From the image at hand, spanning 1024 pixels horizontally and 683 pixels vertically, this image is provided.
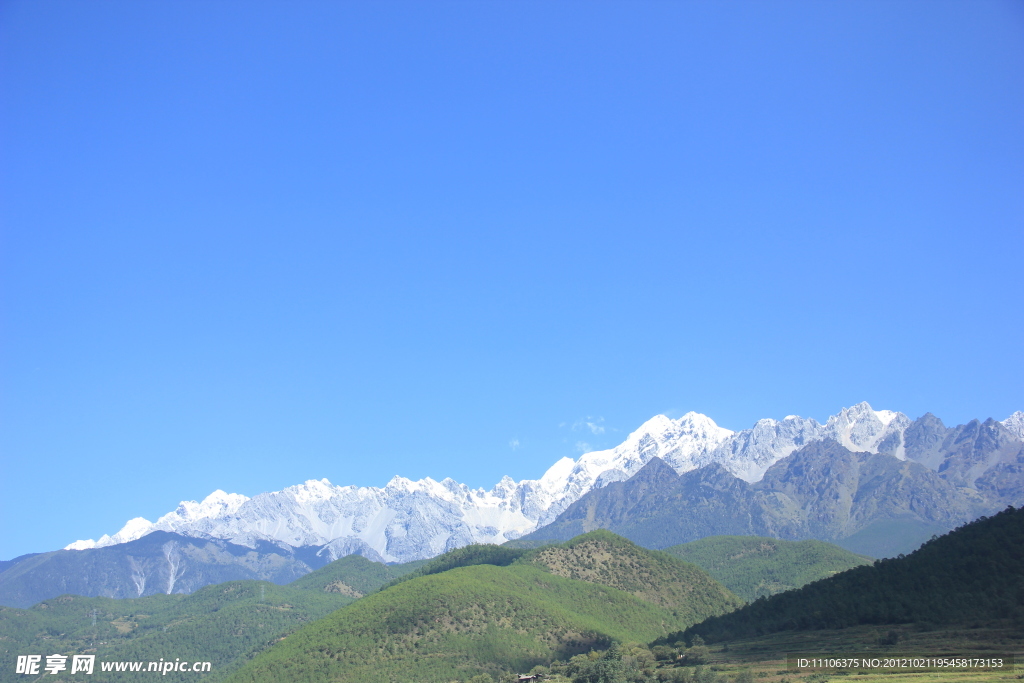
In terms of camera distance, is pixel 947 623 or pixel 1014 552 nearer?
pixel 947 623

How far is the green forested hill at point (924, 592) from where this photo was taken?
125 metres

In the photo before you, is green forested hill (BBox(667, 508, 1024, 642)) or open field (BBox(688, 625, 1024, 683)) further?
green forested hill (BBox(667, 508, 1024, 642))

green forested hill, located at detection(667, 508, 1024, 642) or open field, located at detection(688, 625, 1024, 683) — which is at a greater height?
green forested hill, located at detection(667, 508, 1024, 642)

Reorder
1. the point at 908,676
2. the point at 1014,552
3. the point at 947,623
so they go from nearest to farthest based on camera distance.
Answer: the point at 908,676 → the point at 947,623 → the point at 1014,552

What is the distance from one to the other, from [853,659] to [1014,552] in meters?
43.6

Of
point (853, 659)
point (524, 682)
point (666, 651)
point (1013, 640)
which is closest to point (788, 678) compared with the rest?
point (853, 659)

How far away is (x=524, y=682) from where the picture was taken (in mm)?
140625

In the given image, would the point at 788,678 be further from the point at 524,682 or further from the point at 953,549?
the point at 953,549

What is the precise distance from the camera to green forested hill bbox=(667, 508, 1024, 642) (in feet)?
409

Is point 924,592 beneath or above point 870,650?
above

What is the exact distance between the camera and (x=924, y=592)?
135500 mm

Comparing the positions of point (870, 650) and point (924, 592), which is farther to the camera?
point (924, 592)

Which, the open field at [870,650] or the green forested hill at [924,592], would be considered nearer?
the open field at [870,650]

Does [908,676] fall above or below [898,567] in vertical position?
below
